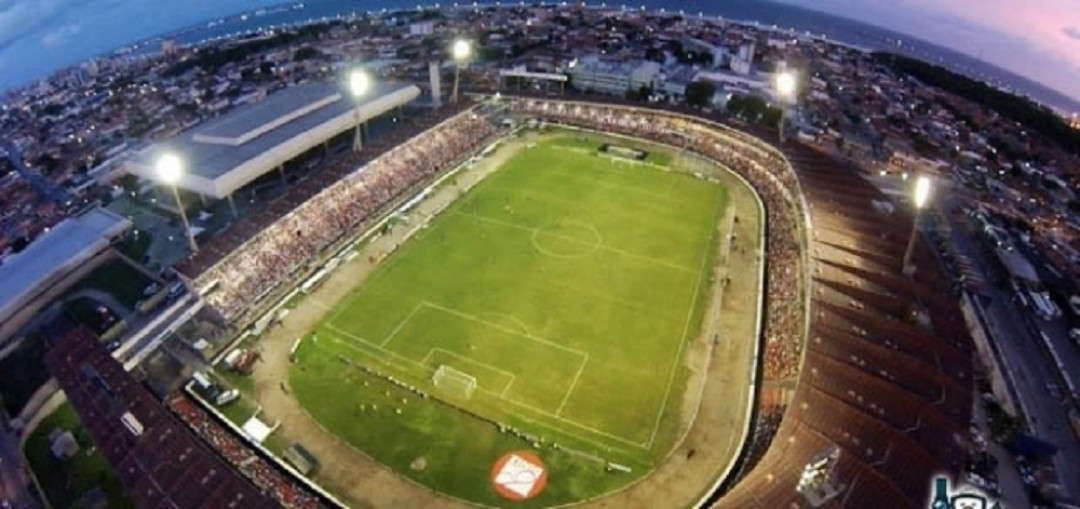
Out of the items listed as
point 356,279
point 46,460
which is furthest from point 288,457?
point 356,279

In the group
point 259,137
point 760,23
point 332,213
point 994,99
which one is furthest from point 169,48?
point 994,99

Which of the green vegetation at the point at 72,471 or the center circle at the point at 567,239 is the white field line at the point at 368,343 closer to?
the green vegetation at the point at 72,471

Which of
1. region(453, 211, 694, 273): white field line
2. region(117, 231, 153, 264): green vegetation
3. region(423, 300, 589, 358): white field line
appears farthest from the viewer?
region(117, 231, 153, 264): green vegetation

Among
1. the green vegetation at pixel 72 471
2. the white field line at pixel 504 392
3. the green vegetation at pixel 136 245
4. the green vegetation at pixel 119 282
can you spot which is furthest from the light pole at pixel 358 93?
the green vegetation at pixel 72 471

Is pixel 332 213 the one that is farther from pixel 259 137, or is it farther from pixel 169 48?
pixel 169 48

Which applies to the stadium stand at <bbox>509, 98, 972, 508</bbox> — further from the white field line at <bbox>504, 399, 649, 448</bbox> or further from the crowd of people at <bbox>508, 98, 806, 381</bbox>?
the white field line at <bbox>504, 399, 649, 448</bbox>

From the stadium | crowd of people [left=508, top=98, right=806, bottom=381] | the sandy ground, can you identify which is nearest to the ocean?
crowd of people [left=508, top=98, right=806, bottom=381]
